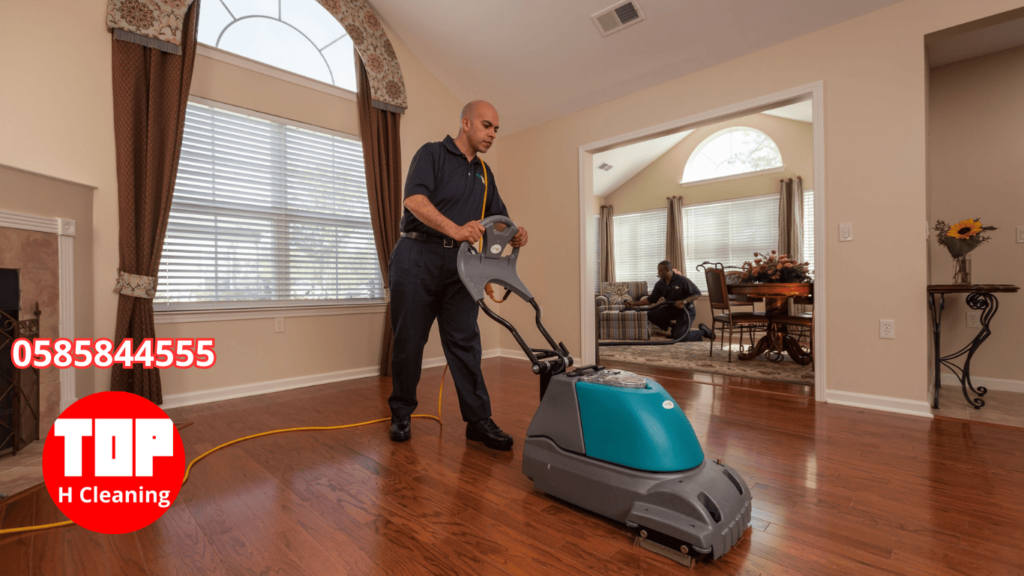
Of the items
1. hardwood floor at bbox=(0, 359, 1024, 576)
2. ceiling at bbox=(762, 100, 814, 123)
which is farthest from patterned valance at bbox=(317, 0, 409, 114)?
ceiling at bbox=(762, 100, 814, 123)

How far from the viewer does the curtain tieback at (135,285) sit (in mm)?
2740

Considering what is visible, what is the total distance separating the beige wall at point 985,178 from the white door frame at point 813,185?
111 cm

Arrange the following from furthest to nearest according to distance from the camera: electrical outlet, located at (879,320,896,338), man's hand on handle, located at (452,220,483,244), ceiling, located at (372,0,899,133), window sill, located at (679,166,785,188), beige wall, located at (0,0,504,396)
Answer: window sill, located at (679,166,785,188) < ceiling, located at (372,0,899,133) < electrical outlet, located at (879,320,896,338) < beige wall, located at (0,0,504,396) < man's hand on handle, located at (452,220,483,244)

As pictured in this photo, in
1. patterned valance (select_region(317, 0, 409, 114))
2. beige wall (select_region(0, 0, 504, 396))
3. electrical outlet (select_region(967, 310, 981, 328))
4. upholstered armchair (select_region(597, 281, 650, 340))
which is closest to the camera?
beige wall (select_region(0, 0, 504, 396))

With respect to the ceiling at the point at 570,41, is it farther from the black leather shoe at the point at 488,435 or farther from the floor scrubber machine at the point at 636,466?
the black leather shoe at the point at 488,435

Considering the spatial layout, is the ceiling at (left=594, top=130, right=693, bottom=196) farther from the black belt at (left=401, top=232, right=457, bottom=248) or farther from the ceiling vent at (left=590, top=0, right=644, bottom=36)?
the black belt at (left=401, top=232, right=457, bottom=248)

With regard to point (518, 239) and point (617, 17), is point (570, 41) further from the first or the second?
point (518, 239)

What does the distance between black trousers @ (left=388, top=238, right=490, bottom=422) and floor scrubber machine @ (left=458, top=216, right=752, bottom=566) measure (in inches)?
23.7

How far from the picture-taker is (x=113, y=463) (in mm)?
1338

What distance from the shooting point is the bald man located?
210 cm

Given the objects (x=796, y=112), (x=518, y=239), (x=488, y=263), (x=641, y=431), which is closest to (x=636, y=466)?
(x=641, y=431)

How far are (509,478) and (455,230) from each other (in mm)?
951

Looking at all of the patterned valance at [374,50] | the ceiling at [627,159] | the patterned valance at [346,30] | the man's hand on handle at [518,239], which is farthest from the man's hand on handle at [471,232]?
the ceiling at [627,159]

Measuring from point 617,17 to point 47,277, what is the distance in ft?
11.7
